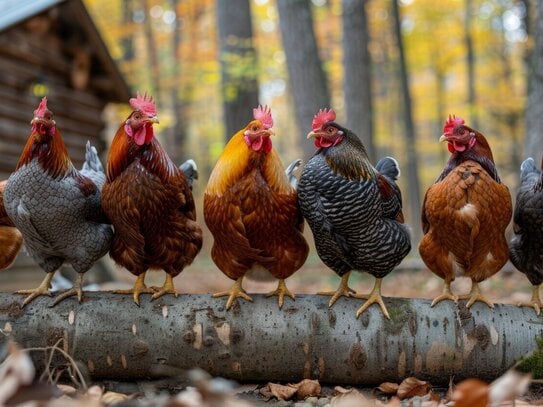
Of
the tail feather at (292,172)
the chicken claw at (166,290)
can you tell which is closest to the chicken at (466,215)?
the tail feather at (292,172)

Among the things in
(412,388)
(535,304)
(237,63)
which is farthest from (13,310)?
(237,63)

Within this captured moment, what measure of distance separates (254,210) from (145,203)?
0.67 m

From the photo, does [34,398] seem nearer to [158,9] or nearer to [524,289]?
[524,289]

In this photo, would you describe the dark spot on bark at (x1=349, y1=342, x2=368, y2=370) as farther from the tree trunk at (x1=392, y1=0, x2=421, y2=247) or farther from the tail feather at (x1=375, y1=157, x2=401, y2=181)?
the tree trunk at (x1=392, y1=0, x2=421, y2=247)

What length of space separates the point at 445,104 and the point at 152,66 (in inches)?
508

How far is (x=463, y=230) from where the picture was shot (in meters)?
3.25

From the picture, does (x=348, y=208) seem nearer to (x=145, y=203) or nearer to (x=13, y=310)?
(x=145, y=203)

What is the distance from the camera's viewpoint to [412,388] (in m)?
3.14

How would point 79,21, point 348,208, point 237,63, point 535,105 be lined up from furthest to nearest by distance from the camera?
point 237,63, point 79,21, point 535,105, point 348,208

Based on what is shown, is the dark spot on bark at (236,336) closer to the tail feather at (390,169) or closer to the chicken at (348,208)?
the chicken at (348,208)

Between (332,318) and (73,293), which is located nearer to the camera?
(332,318)

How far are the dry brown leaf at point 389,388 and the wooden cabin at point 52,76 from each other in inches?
257

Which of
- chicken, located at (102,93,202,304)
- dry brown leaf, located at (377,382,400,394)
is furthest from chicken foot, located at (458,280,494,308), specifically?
chicken, located at (102,93,202,304)

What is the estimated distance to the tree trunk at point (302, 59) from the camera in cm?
861
